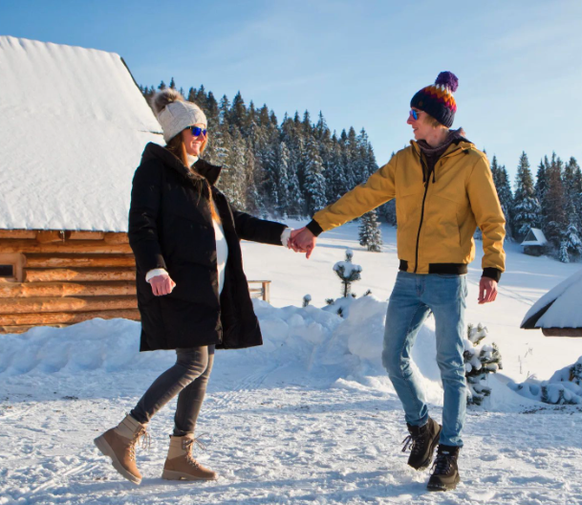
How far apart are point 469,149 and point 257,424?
7.61 ft

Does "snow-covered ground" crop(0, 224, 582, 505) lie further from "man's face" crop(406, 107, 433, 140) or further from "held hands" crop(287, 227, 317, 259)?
"man's face" crop(406, 107, 433, 140)

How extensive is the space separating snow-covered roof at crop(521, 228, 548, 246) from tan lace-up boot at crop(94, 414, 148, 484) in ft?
179

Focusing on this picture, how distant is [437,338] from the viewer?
285 cm

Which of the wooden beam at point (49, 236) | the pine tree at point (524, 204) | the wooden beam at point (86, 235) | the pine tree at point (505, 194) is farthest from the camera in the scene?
the pine tree at point (505, 194)

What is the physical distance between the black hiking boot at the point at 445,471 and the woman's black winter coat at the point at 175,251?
1.17 meters

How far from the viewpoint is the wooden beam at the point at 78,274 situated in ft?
29.6

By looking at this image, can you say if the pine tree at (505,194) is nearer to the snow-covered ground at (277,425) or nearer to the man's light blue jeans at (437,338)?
the snow-covered ground at (277,425)

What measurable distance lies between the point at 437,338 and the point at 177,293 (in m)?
1.37

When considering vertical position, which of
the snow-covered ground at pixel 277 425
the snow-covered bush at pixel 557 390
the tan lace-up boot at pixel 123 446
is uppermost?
the tan lace-up boot at pixel 123 446

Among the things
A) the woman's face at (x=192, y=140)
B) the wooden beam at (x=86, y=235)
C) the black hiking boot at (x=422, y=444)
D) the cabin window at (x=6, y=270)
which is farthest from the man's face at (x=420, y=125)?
the cabin window at (x=6, y=270)

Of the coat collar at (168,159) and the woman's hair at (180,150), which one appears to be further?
the woman's hair at (180,150)

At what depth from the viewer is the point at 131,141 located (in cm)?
1093

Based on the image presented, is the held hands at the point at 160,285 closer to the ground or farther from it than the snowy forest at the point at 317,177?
closer to the ground

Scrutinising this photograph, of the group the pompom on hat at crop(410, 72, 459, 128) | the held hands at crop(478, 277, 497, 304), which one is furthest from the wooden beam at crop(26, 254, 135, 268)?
the held hands at crop(478, 277, 497, 304)
